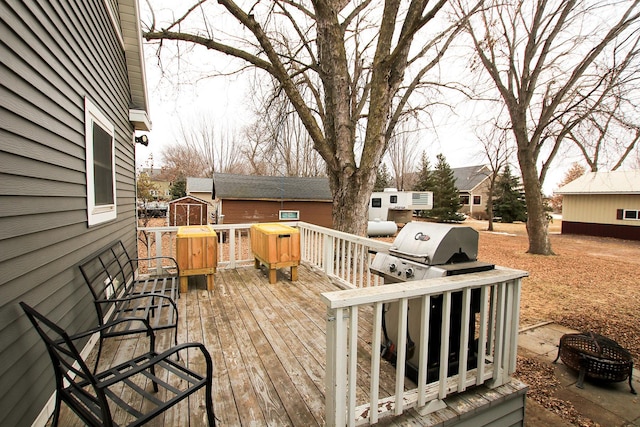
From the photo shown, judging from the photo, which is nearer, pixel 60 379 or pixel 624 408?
pixel 60 379

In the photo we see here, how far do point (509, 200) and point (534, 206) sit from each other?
52.8ft

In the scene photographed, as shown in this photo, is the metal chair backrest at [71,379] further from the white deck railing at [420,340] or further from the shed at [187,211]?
the shed at [187,211]

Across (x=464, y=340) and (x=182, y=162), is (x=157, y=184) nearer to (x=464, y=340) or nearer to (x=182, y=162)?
(x=182, y=162)

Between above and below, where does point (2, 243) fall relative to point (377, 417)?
above

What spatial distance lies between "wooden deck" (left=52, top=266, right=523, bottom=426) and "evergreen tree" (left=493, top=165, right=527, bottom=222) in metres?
24.8

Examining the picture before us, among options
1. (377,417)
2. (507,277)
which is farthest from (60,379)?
(507,277)

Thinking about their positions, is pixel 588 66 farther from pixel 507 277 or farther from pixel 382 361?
pixel 382 361

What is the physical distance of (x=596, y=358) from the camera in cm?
289

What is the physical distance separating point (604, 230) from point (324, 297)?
70.0 ft

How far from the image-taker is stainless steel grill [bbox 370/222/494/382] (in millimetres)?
2141

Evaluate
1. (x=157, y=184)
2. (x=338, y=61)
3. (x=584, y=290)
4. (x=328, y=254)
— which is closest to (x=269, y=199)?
(x=338, y=61)

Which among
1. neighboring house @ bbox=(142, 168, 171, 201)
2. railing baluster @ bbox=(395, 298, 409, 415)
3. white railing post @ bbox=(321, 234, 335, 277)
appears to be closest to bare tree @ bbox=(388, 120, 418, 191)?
neighboring house @ bbox=(142, 168, 171, 201)

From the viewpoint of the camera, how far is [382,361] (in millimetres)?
2514

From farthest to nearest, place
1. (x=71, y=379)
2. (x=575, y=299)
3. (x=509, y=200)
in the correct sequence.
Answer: (x=509, y=200), (x=575, y=299), (x=71, y=379)
